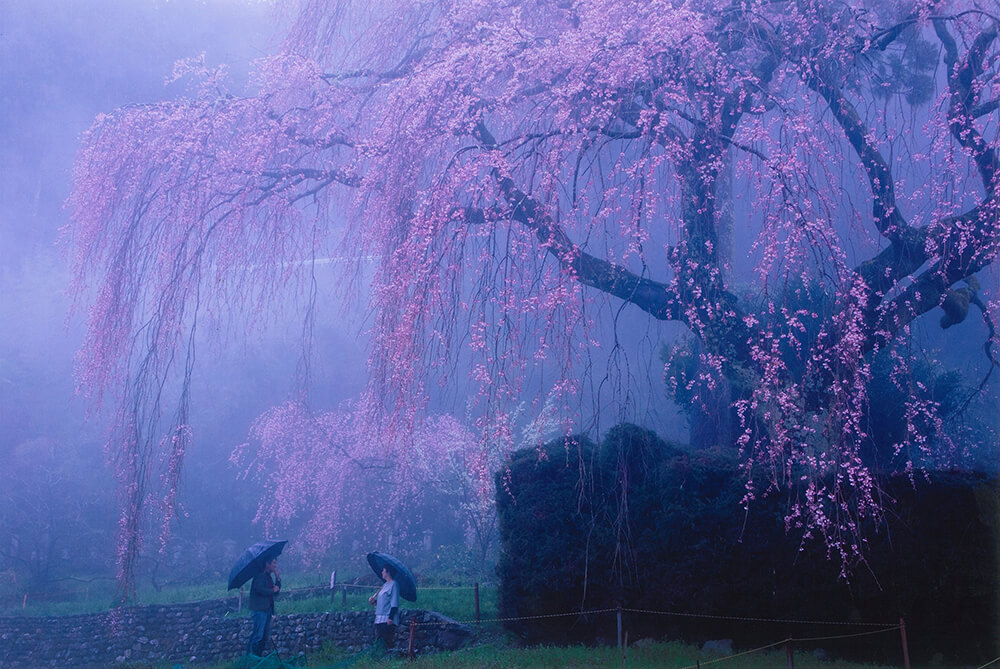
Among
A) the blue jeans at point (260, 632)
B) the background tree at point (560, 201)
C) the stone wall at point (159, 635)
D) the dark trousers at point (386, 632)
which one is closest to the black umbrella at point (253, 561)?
the blue jeans at point (260, 632)

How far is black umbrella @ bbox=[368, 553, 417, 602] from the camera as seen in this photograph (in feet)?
27.9

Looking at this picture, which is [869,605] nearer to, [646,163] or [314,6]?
[646,163]

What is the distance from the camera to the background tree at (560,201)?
5.48 meters

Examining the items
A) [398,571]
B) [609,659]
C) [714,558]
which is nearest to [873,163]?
[714,558]

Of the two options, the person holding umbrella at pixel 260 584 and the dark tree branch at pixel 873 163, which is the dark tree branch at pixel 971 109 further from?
the person holding umbrella at pixel 260 584

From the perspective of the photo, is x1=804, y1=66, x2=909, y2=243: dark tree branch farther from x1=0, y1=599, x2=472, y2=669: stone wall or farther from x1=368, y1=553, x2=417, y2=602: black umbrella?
x1=0, y1=599, x2=472, y2=669: stone wall

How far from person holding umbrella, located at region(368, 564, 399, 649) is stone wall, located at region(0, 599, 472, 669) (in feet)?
10.3

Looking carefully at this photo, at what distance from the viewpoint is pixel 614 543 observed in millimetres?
7406

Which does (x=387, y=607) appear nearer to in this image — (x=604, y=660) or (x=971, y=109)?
(x=604, y=660)

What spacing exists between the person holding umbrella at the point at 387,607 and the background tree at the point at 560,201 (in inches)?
109

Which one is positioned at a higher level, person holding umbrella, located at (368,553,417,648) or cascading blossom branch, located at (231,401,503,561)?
cascading blossom branch, located at (231,401,503,561)

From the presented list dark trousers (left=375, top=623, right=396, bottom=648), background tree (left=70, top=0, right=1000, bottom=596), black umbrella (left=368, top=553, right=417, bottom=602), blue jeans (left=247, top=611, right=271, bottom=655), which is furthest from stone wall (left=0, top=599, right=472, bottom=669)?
background tree (left=70, top=0, right=1000, bottom=596)

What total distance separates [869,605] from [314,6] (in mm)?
8592

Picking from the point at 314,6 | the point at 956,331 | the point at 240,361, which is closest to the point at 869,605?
the point at 314,6
